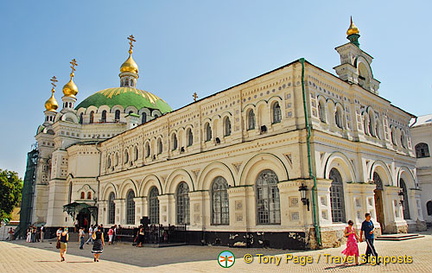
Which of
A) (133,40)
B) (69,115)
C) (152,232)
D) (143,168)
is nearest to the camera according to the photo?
(152,232)

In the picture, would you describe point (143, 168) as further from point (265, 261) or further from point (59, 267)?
point (265, 261)

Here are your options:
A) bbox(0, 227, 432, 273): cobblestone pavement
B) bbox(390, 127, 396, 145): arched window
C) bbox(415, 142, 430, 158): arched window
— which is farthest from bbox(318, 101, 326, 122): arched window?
bbox(415, 142, 430, 158): arched window

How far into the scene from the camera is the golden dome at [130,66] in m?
36.6

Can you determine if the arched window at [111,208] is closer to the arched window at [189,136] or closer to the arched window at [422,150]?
the arched window at [189,136]

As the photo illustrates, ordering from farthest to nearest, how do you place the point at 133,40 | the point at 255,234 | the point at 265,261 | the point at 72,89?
the point at 133,40 < the point at 72,89 < the point at 255,234 < the point at 265,261

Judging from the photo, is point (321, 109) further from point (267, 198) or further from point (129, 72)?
point (129, 72)

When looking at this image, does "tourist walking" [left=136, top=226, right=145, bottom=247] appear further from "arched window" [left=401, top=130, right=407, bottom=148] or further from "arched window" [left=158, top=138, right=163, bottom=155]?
"arched window" [left=401, top=130, right=407, bottom=148]

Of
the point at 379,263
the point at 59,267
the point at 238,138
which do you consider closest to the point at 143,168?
the point at 238,138

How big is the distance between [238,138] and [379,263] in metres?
8.57

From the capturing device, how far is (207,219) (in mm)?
18172

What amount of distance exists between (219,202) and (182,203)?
10.0 feet

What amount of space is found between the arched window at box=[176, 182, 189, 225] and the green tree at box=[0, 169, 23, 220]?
32.2 metres

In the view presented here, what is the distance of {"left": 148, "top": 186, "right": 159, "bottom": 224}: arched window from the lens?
72.2 ft

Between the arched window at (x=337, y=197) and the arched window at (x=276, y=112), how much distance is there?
3203 millimetres
